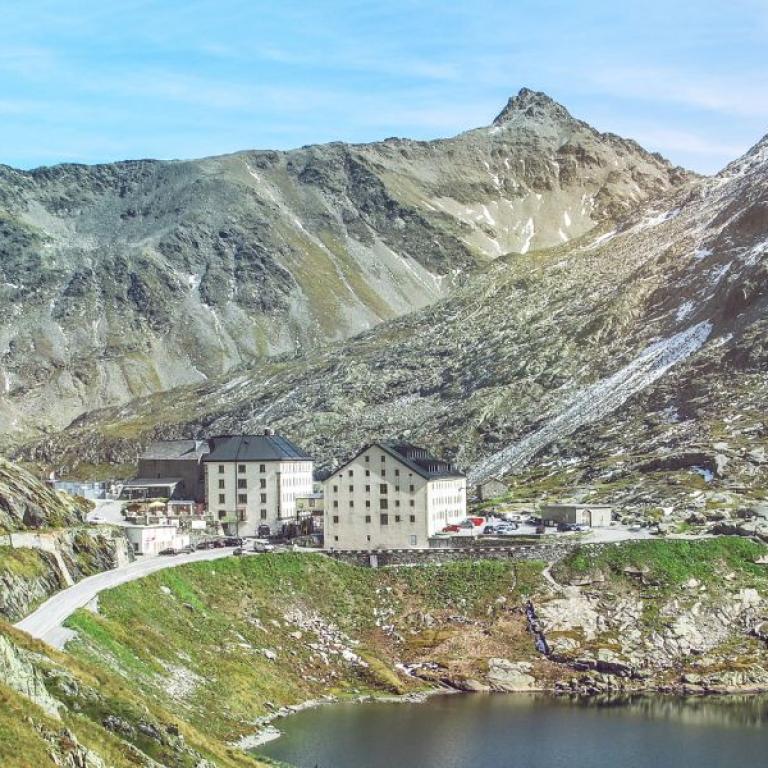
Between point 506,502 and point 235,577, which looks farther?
point 506,502

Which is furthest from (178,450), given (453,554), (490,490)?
(453,554)

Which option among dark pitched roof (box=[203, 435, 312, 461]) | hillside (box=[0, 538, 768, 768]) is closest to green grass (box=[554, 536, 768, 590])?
hillside (box=[0, 538, 768, 768])

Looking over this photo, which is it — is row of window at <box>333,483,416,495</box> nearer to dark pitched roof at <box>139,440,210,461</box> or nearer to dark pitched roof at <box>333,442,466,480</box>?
dark pitched roof at <box>333,442,466,480</box>

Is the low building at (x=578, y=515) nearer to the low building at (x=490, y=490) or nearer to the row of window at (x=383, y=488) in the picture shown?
the row of window at (x=383, y=488)

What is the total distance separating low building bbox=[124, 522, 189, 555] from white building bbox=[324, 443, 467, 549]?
14.8 m

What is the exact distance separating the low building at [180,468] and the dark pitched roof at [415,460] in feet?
144

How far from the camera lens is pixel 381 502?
435ft

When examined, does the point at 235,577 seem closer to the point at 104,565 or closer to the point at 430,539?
the point at 104,565

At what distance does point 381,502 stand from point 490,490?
51674 mm

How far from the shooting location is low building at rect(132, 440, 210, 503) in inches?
6929

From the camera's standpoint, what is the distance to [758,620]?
113 m

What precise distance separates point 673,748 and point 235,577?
139 ft

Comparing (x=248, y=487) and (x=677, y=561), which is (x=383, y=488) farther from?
(x=677, y=561)

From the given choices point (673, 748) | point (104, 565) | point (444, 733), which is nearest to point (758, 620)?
point (673, 748)
